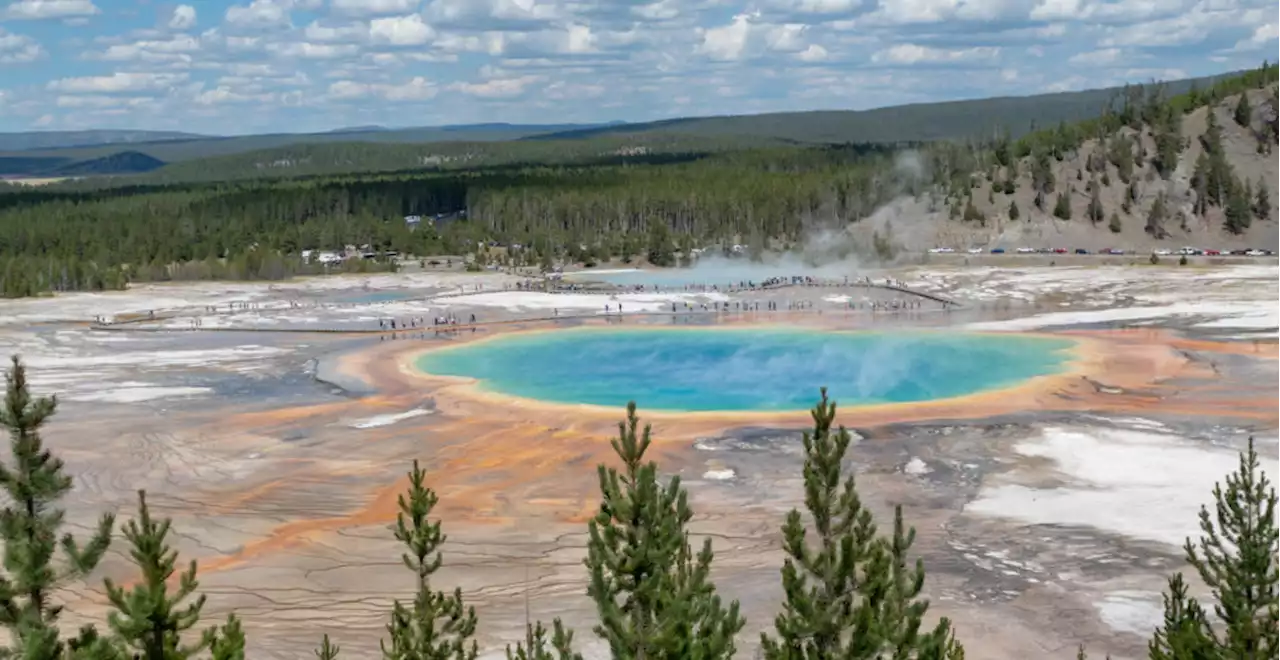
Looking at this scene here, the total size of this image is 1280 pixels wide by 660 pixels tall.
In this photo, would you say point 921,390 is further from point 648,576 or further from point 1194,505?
point 648,576

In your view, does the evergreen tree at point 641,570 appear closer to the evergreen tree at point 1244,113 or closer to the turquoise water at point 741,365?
the turquoise water at point 741,365

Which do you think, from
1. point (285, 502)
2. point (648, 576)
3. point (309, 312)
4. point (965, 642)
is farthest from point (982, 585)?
point (309, 312)

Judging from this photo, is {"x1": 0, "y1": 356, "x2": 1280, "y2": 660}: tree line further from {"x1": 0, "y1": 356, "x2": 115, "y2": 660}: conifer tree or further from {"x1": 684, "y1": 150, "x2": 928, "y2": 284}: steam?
{"x1": 684, "y1": 150, "x2": 928, "y2": 284}: steam

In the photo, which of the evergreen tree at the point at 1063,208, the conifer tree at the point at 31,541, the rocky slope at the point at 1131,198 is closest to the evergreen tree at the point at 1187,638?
the conifer tree at the point at 31,541

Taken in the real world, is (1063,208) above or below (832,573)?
above

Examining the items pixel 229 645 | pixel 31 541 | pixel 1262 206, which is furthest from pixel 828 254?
pixel 31 541

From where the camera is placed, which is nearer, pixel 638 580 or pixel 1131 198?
pixel 638 580

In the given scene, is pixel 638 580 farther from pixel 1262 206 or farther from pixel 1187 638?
pixel 1262 206
